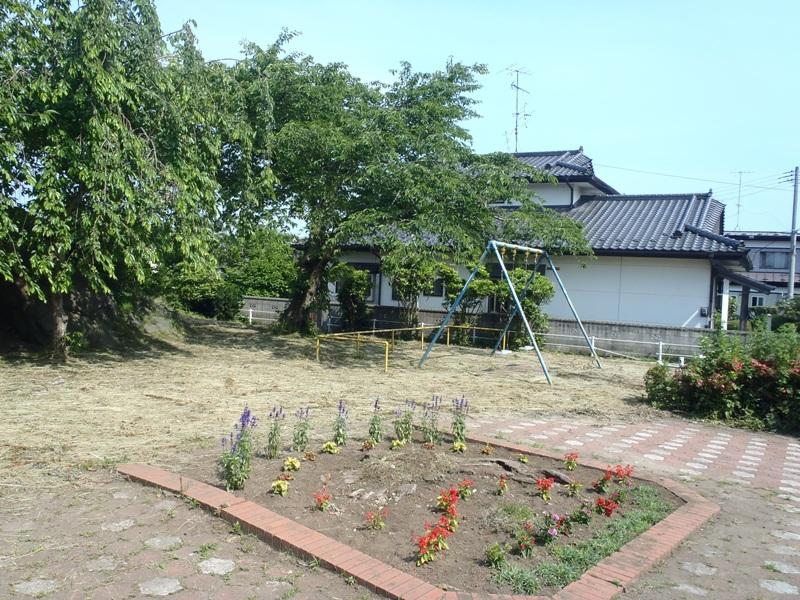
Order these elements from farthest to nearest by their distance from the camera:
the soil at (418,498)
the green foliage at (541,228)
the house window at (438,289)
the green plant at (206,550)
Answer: the house window at (438,289)
the green foliage at (541,228)
the soil at (418,498)
the green plant at (206,550)

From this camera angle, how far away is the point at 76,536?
383 cm

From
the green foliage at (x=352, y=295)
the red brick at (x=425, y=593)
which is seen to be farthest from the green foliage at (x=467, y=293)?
the red brick at (x=425, y=593)

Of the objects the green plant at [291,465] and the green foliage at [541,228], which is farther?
the green foliage at [541,228]

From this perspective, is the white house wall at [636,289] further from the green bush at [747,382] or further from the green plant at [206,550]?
the green plant at [206,550]

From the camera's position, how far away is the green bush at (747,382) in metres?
8.35

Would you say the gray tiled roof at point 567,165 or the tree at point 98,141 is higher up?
the gray tiled roof at point 567,165

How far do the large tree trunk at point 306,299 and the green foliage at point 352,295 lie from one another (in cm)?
213

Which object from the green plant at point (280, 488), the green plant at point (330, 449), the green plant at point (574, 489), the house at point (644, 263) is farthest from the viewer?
the house at point (644, 263)

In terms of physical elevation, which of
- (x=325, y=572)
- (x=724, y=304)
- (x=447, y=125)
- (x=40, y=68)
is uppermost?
(x=447, y=125)

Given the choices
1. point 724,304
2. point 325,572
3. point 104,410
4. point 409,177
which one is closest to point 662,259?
point 724,304

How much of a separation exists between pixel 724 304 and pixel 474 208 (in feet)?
31.9

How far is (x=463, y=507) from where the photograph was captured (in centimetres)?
451

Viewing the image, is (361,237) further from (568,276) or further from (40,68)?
(568,276)

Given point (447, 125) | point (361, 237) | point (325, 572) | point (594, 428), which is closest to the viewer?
point (325, 572)
